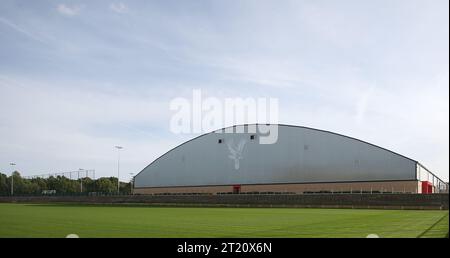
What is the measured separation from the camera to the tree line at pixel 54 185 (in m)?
85.7

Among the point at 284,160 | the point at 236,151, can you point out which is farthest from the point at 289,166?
the point at 236,151

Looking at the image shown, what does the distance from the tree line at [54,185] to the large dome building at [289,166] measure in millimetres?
22442

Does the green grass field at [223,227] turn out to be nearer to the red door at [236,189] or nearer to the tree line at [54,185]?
the red door at [236,189]

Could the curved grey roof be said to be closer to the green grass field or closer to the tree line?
the tree line

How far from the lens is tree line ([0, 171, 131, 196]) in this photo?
85.7m

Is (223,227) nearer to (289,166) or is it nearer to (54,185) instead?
(289,166)

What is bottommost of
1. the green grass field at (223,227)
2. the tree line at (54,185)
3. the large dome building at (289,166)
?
the tree line at (54,185)

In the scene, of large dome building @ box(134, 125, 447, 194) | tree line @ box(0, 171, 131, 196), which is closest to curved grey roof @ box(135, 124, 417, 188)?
large dome building @ box(134, 125, 447, 194)

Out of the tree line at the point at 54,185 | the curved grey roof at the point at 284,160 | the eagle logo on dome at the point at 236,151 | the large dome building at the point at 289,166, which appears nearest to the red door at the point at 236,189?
the large dome building at the point at 289,166

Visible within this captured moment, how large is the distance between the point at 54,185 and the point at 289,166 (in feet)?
195

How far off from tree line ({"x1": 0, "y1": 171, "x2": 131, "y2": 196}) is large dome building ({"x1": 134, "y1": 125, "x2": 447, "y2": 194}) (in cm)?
2244
